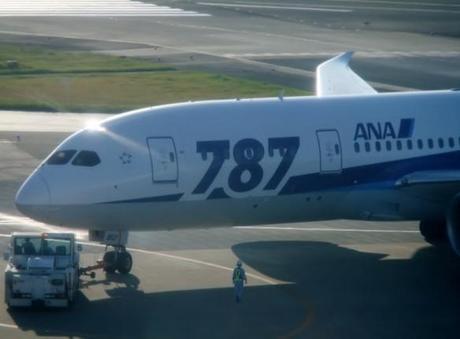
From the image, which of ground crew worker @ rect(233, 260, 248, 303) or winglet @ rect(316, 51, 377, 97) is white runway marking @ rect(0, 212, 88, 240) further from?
winglet @ rect(316, 51, 377, 97)

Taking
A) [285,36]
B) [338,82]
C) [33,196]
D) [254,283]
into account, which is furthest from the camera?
[285,36]

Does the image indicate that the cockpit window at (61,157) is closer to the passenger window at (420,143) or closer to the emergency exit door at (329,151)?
the emergency exit door at (329,151)

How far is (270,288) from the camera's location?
37656 millimetres

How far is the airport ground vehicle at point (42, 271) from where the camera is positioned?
113ft

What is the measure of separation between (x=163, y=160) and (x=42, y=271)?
17.1 feet

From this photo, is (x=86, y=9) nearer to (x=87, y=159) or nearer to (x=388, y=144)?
(x=388, y=144)

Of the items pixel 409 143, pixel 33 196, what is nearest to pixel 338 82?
pixel 409 143

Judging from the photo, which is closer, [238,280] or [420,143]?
[238,280]

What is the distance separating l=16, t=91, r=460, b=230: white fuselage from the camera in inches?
1474

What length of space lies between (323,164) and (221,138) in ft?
10.9

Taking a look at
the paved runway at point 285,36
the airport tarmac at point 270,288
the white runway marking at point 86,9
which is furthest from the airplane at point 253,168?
the white runway marking at point 86,9

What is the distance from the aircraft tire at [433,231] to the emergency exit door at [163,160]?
9.39 metres

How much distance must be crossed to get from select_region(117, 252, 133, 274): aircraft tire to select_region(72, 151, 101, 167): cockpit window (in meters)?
2.92

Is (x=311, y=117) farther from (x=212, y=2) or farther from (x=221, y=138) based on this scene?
(x=212, y=2)
